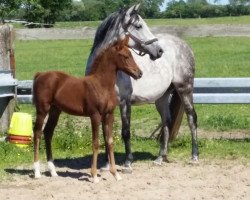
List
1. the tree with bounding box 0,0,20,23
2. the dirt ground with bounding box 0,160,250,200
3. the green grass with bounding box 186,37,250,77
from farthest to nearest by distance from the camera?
the tree with bounding box 0,0,20,23 < the green grass with bounding box 186,37,250,77 < the dirt ground with bounding box 0,160,250,200

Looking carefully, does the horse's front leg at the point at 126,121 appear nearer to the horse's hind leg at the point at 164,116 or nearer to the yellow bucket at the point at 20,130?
the horse's hind leg at the point at 164,116

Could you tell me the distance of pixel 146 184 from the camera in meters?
7.75

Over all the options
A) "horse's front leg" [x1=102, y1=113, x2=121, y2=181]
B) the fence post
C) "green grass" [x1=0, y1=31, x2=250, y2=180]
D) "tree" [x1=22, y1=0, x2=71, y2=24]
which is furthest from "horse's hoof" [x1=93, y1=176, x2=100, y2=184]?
"tree" [x1=22, y1=0, x2=71, y2=24]

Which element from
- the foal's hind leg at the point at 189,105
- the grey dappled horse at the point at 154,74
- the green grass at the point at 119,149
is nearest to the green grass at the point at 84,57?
the green grass at the point at 119,149

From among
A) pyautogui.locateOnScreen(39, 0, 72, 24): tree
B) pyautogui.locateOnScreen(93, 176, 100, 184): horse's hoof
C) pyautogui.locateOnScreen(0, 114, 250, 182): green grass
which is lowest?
pyautogui.locateOnScreen(39, 0, 72, 24): tree

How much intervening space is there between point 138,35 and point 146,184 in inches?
77.3

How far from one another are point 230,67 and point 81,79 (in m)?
13.0

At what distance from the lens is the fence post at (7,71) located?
1045 cm

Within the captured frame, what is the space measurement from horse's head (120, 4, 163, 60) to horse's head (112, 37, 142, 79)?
1.91 feet

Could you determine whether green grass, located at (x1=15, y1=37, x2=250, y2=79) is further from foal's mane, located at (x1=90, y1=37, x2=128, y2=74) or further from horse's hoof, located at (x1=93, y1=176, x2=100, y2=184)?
horse's hoof, located at (x1=93, y1=176, x2=100, y2=184)

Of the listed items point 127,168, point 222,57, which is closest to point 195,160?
point 127,168

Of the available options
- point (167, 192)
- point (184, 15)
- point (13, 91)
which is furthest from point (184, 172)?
point (184, 15)

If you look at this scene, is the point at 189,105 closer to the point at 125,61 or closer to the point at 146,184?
the point at 125,61

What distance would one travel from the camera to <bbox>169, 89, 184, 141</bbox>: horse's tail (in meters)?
9.67
